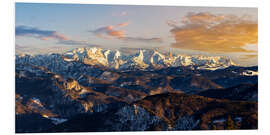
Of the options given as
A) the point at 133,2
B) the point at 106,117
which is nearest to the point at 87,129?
the point at 106,117

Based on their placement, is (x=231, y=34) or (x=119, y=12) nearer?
(x=119, y=12)
